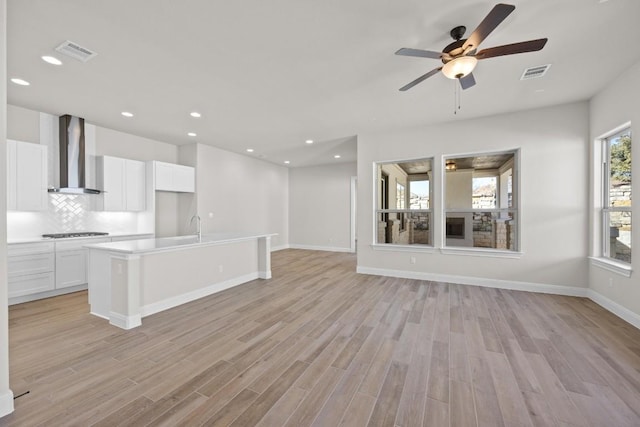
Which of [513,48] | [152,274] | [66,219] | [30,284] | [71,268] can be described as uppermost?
[513,48]

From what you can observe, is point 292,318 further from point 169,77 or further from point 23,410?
point 169,77

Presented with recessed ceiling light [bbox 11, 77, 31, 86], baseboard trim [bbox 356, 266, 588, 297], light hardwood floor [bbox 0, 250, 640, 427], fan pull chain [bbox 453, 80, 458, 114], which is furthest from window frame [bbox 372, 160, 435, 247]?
recessed ceiling light [bbox 11, 77, 31, 86]

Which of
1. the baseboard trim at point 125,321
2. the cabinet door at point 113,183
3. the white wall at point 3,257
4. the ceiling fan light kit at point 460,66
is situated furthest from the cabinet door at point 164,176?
the ceiling fan light kit at point 460,66

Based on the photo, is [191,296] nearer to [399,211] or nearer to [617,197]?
[399,211]

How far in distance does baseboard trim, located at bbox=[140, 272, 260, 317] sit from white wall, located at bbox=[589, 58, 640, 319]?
17.0 feet

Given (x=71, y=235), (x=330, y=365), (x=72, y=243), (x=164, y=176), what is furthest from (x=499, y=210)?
(x=71, y=235)

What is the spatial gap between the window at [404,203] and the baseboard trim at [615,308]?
7.42 feet

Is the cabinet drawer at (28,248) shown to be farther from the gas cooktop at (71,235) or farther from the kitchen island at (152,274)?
the kitchen island at (152,274)

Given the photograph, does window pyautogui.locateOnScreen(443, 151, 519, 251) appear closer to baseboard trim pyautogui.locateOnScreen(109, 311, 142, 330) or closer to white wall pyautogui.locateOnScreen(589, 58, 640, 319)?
white wall pyautogui.locateOnScreen(589, 58, 640, 319)

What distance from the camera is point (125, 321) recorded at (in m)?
2.90

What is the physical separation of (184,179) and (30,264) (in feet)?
9.02

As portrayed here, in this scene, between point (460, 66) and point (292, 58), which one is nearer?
point (460, 66)

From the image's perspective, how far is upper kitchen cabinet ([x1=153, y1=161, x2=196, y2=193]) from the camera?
17.5 ft

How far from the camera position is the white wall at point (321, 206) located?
8.37 metres
